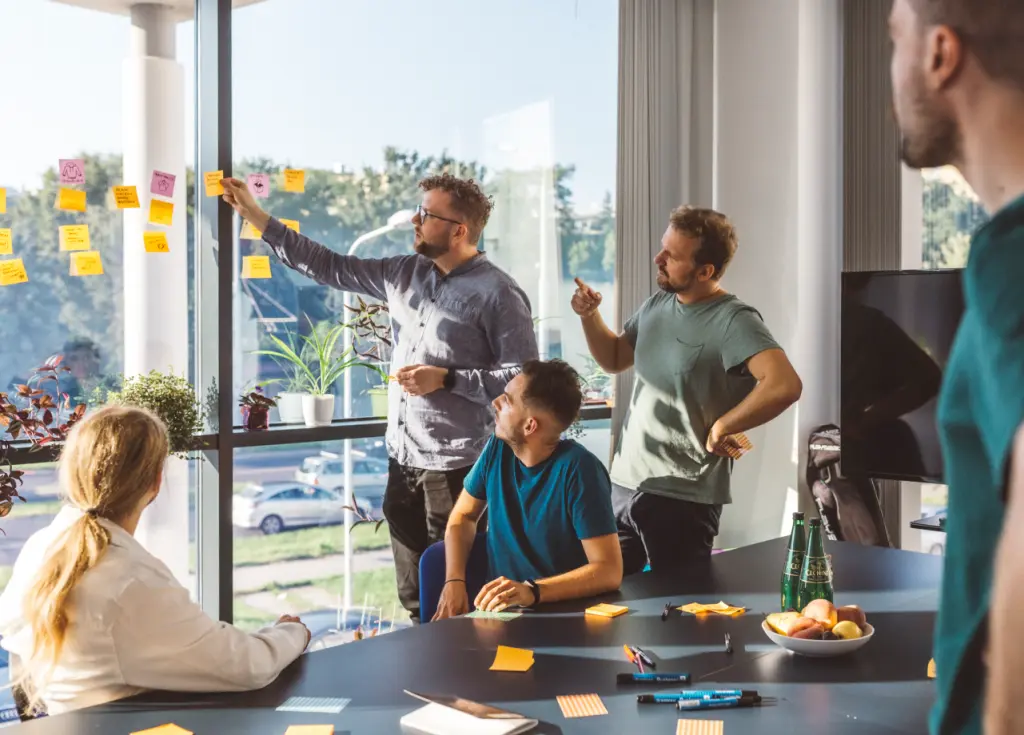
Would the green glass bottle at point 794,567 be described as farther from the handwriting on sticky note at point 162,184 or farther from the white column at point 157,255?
the handwriting on sticky note at point 162,184

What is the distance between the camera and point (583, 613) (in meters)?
2.12

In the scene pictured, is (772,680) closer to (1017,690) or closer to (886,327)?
(1017,690)

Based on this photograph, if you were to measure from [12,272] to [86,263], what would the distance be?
8.4 inches

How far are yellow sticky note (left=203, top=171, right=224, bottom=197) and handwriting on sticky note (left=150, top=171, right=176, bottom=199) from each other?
0.13m

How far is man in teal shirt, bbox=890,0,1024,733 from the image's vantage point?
1.89 ft

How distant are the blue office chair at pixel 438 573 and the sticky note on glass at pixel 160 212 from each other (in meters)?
1.53

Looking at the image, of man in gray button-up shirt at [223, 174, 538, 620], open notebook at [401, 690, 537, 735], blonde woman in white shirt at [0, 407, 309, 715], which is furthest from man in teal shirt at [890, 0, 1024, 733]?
man in gray button-up shirt at [223, 174, 538, 620]

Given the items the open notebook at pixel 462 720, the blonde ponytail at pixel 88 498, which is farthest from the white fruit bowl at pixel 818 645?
the blonde ponytail at pixel 88 498

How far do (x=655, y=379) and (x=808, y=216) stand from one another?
1556 mm

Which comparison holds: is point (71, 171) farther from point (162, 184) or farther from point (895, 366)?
point (895, 366)

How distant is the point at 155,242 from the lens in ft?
11.0

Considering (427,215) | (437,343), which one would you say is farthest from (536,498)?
(427,215)

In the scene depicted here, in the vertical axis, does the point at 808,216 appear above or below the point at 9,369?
above

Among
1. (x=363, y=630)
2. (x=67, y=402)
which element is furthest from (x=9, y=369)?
(x=363, y=630)
